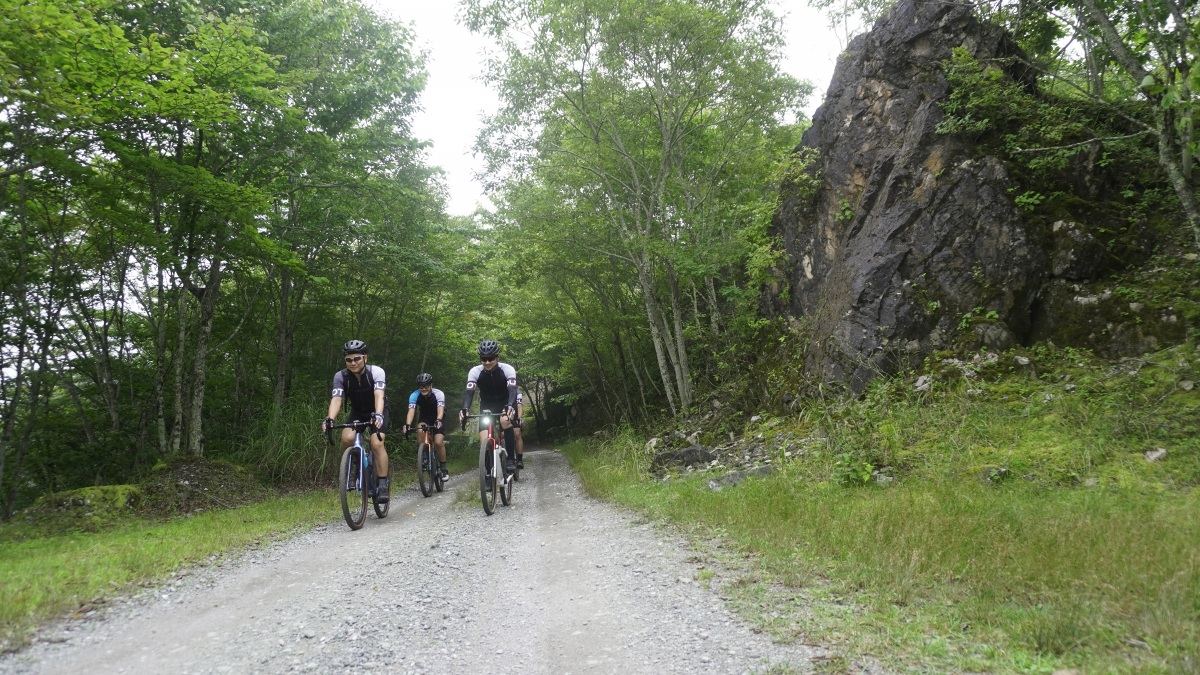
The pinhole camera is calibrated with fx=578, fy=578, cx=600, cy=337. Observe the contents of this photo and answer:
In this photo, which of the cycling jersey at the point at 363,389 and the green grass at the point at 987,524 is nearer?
the green grass at the point at 987,524

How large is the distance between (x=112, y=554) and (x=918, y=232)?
34.1ft

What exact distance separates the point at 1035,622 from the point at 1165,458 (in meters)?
3.58

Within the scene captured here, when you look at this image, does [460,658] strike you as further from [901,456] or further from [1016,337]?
[1016,337]

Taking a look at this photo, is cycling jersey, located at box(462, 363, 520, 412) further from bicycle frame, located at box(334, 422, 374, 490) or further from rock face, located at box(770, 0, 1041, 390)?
rock face, located at box(770, 0, 1041, 390)

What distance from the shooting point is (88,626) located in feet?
10.9

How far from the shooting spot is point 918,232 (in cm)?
873

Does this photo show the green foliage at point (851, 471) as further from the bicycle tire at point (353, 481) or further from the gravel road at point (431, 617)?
the bicycle tire at point (353, 481)

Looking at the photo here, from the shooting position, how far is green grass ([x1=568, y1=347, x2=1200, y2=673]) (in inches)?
95.7

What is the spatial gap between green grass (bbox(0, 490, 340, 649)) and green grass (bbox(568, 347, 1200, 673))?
4040mm

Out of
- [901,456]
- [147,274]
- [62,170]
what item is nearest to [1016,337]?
[901,456]

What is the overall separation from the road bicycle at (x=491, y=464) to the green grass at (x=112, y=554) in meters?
2.00

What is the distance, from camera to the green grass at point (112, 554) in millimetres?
3496

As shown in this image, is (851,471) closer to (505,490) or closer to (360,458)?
(505,490)

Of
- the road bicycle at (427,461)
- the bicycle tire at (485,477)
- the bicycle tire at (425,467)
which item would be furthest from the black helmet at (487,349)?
the bicycle tire at (425,467)
